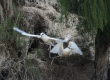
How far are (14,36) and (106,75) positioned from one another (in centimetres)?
187

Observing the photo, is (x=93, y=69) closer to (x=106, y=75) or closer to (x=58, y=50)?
(x=106, y=75)

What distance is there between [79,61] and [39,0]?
1217 mm

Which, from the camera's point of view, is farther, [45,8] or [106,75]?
[45,8]

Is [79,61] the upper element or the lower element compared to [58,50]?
lower

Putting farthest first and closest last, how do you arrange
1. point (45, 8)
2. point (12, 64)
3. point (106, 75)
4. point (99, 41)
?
point (45, 8)
point (106, 75)
point (99, 41)
point (12, 64)

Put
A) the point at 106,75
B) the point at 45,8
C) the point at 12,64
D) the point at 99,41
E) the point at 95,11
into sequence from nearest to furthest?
the point at 95,11 < the point at 12,64 < the point at 99,41 < the point at 106,75 < the point at 45,8

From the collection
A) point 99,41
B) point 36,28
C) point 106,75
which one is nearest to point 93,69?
point 106,75

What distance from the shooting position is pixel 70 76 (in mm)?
3811

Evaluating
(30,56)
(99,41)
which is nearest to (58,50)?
(30,56)

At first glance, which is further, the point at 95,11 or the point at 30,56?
the point at 30,56

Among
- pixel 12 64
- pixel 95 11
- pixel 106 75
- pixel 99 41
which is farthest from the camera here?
pixel 106 75

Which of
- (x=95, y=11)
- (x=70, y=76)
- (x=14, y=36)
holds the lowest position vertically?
(x=70, y=76)

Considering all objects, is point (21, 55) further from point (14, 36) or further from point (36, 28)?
point (36, 28)

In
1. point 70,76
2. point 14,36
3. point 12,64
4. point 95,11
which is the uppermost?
point 95,11
